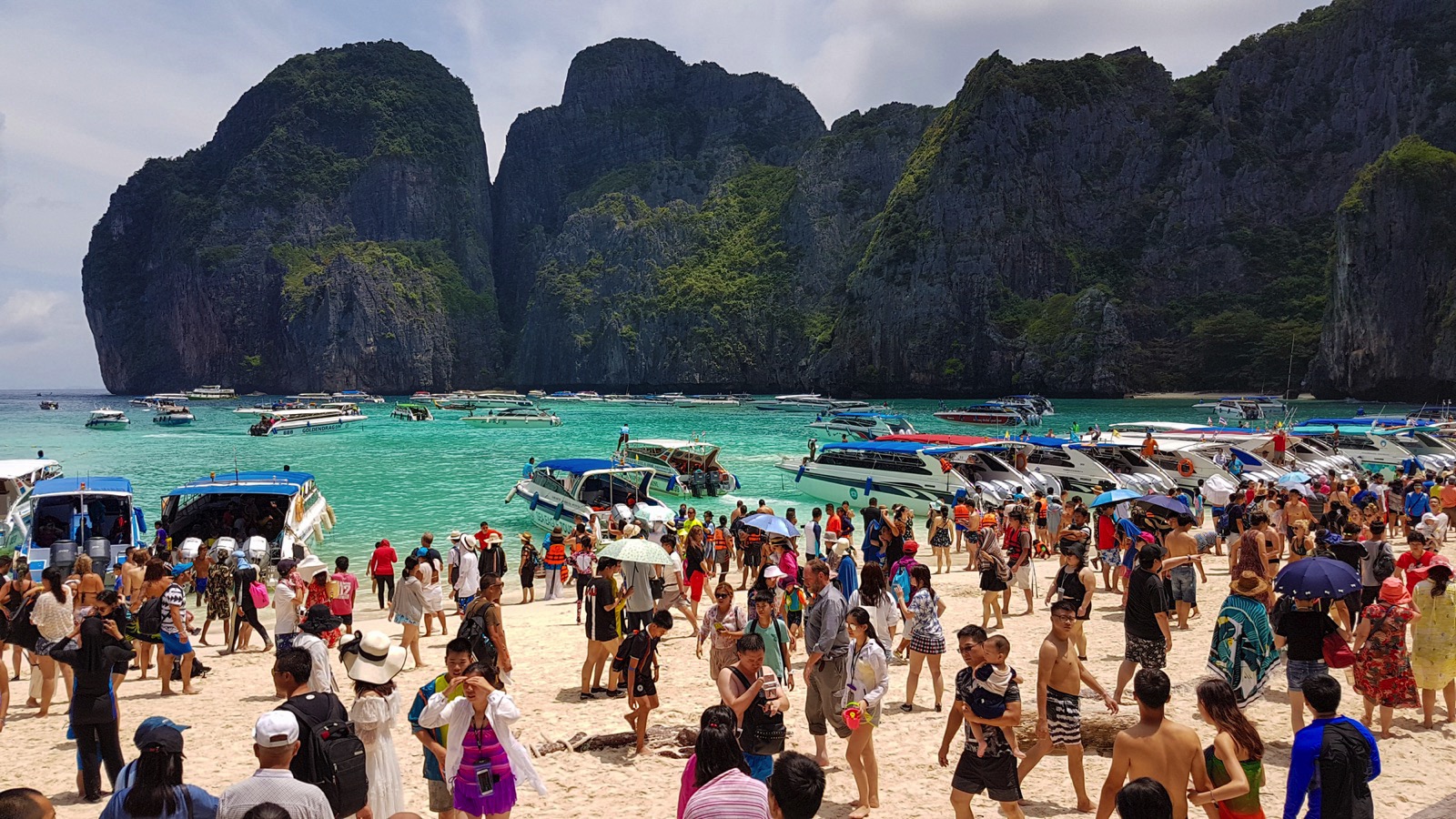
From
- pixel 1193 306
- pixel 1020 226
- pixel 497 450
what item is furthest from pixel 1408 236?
pixel 497 450

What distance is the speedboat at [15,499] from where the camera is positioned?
21375 millimetres

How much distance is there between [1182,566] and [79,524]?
71.9 ft

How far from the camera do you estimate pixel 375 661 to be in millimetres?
5402

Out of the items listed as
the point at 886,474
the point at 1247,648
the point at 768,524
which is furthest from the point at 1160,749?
the point at 886,474

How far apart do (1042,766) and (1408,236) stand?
111m

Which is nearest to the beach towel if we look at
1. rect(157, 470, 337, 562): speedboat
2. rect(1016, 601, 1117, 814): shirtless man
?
rect(1016, 601, 1117, 814): shirtless man

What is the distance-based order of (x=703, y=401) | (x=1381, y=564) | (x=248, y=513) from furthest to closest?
(x=703, y=401) < (x=248, y=513) < (x=1381, y=564)

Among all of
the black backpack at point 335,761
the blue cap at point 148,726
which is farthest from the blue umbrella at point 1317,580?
the blue cap at point 148,726

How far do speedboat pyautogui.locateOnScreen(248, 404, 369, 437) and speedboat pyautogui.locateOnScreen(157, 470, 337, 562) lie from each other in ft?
180

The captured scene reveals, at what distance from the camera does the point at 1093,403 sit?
351 ft

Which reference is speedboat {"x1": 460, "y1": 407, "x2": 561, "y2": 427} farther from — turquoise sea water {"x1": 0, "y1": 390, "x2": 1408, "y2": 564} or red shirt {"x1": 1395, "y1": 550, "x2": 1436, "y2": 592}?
red shirt {"x1": 1395, "y1": 550, "x2": 1436, "y2": 592}

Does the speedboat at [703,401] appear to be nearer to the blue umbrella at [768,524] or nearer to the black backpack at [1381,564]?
the blue umbrella at [768,524]

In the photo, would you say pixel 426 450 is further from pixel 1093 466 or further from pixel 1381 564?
pixel 1381 564

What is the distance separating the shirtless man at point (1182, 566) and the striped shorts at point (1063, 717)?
4908 mm
